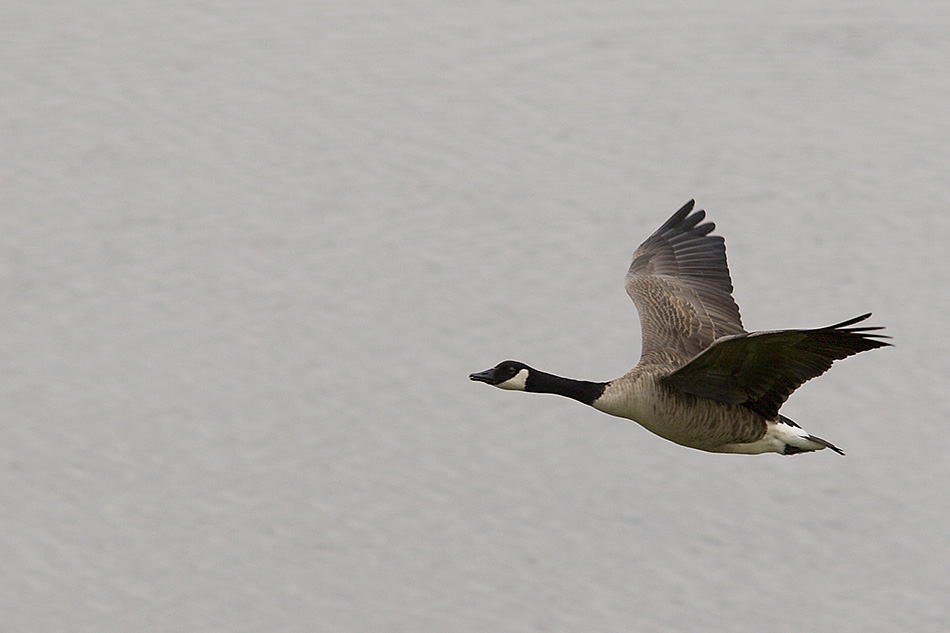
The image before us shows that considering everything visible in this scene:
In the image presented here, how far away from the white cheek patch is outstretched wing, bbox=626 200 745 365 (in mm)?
1271

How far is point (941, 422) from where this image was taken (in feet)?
107

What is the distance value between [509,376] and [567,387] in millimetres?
623

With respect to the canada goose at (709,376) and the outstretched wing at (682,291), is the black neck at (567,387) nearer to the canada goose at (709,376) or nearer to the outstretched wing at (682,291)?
the canada goose at (709,376)

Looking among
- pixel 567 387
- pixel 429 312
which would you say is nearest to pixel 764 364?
pixel 567 387

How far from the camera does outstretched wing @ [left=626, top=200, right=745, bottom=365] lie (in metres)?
18.1

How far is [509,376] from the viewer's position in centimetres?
1716

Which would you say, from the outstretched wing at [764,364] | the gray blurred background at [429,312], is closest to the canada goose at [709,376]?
the outstretched wing at [764,364]

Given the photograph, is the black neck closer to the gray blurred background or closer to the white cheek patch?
the white cheek patch

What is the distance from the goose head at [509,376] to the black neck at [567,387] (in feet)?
0.22

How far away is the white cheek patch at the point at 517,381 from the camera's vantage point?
17.1 meters

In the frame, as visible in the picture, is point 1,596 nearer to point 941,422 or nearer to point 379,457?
point 379,457

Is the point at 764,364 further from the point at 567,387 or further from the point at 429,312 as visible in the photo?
the point at 429,312

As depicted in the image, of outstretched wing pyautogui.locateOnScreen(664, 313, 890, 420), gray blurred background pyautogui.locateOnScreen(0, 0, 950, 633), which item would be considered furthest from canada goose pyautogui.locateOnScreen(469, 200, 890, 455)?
gray blurred background pyautogui.locateOnScreen(0, 0, 950, 633)

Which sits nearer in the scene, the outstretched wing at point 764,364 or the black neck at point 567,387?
the outstretched wing at point 764,364
